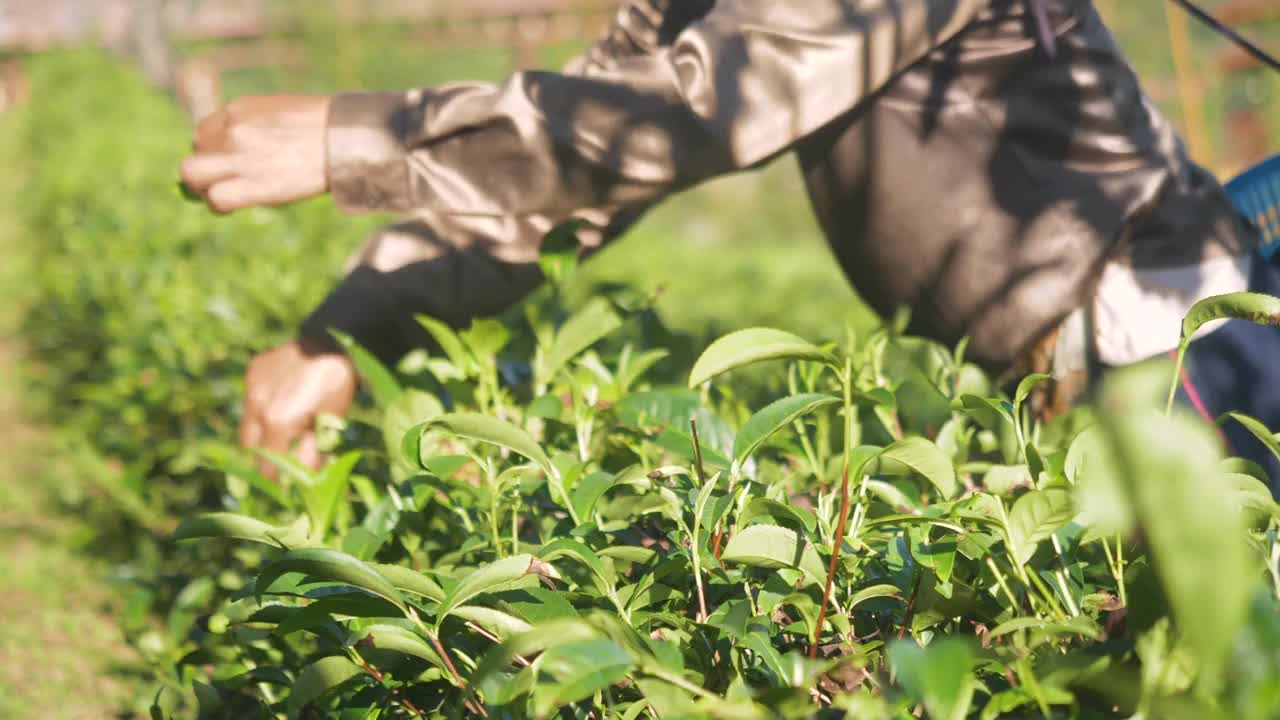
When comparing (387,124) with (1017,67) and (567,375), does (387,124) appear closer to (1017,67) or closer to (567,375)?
(567,375)

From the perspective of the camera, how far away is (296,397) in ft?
6.35

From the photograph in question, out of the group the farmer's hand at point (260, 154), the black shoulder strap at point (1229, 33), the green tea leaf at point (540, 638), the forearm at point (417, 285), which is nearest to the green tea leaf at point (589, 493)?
the green tea leaf at point (540, 638)

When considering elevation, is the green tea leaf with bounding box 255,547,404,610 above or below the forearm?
above

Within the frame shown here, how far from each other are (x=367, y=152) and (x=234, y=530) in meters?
0.58

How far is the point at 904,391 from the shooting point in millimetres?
1534

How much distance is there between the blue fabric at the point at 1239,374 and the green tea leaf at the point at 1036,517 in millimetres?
805

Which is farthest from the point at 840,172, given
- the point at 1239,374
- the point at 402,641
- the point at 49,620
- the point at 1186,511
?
the point at 49,620

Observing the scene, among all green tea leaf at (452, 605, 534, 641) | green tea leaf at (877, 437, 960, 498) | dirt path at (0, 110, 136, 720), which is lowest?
dirt path at (0, 110, 136, 720)

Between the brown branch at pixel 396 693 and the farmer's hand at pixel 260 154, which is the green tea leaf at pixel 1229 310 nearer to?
the brown branch at pixel 396 693

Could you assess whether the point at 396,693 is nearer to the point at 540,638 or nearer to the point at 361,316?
the point at 540,638

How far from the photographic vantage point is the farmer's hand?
4.89ft

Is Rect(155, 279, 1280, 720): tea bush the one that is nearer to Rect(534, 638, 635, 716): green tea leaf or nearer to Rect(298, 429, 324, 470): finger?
Rect(534, 638, 635, 716): green tea leaf

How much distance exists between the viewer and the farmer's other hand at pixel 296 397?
1923 mm

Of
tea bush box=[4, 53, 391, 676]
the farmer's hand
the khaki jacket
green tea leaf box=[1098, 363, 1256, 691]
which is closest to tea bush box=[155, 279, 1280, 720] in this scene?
green tea leaf box=[1098, 363, 1256, 691]
